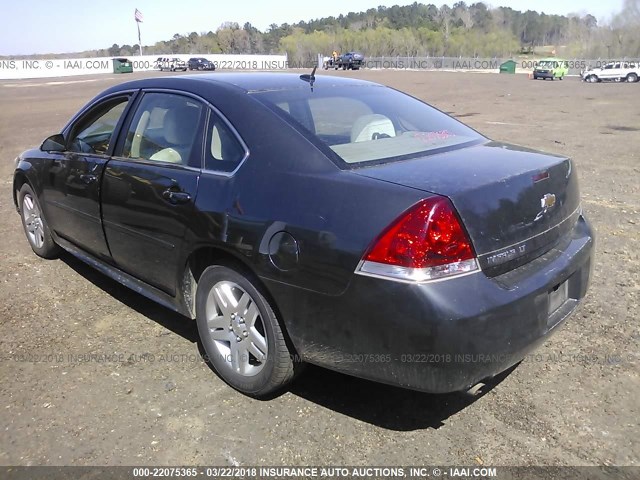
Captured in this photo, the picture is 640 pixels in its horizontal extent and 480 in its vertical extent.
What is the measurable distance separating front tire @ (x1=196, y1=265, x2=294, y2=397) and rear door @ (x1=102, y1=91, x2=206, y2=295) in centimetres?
29

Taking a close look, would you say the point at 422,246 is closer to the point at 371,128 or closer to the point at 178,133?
the point at 371,128

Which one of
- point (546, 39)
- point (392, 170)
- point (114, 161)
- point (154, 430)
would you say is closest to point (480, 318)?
point (392, 170)

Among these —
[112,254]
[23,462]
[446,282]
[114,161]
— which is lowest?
[23,462]

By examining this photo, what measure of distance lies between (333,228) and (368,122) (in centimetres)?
120

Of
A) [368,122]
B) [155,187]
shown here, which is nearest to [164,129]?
[155,187]

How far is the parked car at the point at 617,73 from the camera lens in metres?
47.7

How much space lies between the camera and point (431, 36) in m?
128

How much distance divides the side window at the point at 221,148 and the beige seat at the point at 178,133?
0.17m

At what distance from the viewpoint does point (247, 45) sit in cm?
13888

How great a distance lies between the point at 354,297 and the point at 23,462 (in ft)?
5.65

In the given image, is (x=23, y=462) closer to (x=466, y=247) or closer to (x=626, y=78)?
(x=466, y=247)

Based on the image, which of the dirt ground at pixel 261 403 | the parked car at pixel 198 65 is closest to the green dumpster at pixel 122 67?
the parked car at pixel 198 65

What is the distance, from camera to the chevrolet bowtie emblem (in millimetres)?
2867

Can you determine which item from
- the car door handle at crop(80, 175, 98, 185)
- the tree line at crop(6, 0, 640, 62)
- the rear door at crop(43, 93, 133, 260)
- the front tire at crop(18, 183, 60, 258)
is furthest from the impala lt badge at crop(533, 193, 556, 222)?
the tree line at crop(6, 0, 640, 62)
